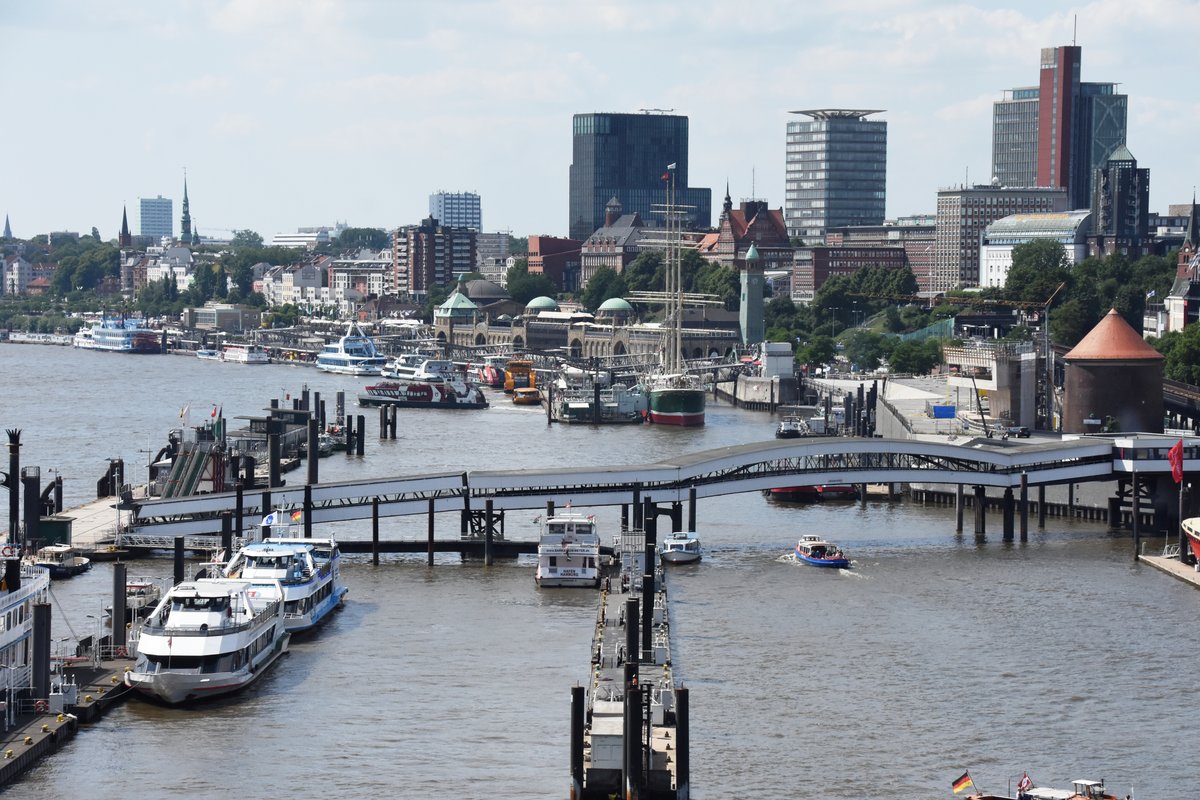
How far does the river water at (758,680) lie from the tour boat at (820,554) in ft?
1.54

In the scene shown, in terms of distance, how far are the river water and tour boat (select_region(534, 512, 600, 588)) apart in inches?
24.5

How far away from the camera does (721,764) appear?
1467 inches

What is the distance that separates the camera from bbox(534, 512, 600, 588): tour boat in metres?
53.6

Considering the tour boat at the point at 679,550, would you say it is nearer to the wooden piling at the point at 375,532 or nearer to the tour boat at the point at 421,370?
the wooden piling at the point at 375,532

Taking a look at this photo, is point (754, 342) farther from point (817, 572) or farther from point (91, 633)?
point (91, 633)

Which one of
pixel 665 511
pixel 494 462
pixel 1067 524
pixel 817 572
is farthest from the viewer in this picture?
pixel 494 462

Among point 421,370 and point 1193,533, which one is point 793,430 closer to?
point 1193,533

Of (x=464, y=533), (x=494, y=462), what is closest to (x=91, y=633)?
(x=464, y=533)

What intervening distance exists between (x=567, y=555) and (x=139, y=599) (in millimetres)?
11632

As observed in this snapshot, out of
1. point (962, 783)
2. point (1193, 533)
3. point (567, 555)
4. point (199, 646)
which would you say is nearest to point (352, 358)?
point (567, 555)

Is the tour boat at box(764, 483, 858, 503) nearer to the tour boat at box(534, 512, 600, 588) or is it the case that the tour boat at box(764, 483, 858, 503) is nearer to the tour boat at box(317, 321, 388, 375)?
the tour boat at box(534, 512, 600, 588)

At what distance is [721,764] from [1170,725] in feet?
30.7

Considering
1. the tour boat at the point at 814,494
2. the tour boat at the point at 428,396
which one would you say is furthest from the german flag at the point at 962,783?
the tour boat at the point at 428,396

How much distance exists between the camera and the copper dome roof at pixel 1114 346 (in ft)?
267
